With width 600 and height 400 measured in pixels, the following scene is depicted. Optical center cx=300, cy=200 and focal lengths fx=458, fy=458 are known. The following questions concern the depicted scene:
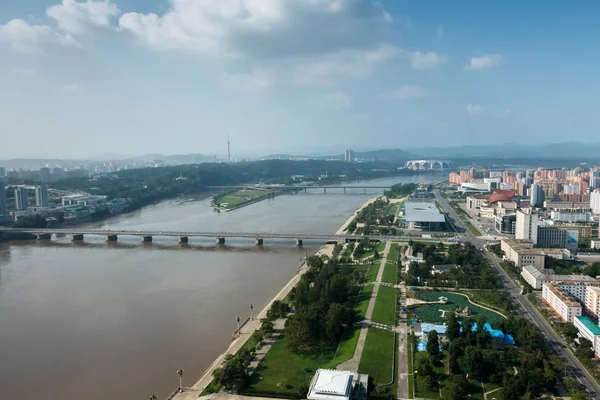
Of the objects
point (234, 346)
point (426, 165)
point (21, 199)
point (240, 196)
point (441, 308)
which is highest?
point (426, 165)

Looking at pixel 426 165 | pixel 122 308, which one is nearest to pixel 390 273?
pixel 122 308

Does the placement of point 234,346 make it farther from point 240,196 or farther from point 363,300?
point 240,196

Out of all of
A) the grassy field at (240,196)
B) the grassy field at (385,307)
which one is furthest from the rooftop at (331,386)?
the grassy field at (240,196)

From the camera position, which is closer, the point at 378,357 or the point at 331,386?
the point at 331,386

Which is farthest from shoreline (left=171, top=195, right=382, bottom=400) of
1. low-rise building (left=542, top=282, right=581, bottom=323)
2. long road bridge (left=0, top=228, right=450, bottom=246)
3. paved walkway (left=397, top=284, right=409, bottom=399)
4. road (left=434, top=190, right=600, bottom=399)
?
low-rise building (left=542, top=282, right=581, bottom=323)

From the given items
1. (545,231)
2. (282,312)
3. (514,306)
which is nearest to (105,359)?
(282,312)

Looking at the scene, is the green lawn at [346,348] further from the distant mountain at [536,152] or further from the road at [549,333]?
the distant mountain at [536,152]
